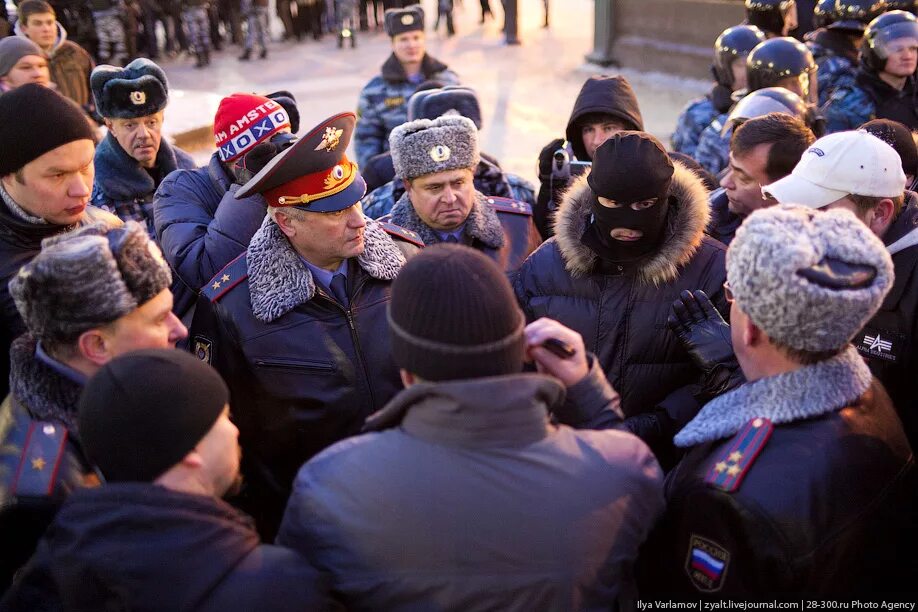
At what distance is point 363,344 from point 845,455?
1.66 m

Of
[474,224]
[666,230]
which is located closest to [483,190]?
[474,224]

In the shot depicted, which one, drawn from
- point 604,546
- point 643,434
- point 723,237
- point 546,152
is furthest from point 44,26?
point 604,546

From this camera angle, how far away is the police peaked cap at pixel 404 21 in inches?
258

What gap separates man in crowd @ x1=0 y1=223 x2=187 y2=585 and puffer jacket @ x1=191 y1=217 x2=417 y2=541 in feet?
2.18

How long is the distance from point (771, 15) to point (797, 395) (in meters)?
6.57

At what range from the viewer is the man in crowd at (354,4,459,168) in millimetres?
6215

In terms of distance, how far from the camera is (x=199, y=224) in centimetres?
394

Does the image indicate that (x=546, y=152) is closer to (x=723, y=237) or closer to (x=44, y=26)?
(x=723, y=237)

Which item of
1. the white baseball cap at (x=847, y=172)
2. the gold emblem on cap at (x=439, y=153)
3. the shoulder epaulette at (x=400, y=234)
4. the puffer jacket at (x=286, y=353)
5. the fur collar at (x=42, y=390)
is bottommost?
the puffer jacket at (x=286, y=353)

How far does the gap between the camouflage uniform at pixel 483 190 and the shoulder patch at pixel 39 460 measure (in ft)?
7.85


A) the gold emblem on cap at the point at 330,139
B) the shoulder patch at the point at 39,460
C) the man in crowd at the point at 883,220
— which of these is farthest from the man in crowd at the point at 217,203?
the man in crowd at the point at 883,220

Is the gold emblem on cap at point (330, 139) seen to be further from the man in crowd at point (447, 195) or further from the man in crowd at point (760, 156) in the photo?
the man in crowd at point (760, 156)

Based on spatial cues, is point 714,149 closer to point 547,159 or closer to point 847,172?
point 547,159

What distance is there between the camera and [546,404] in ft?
5.80
